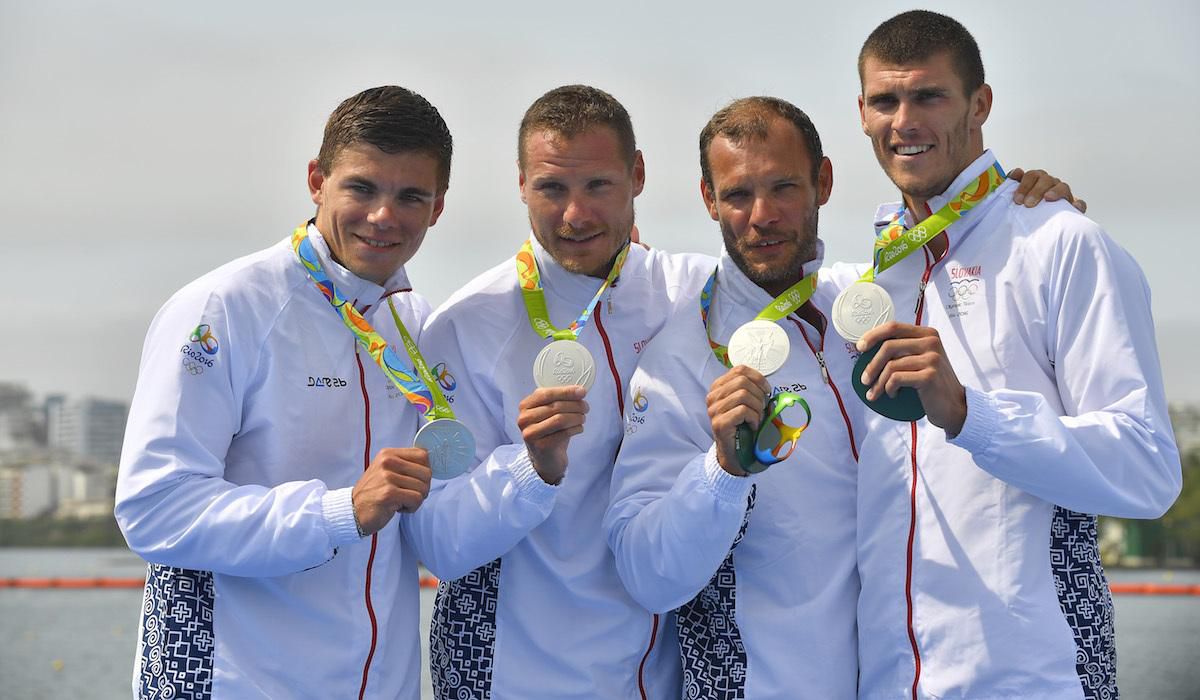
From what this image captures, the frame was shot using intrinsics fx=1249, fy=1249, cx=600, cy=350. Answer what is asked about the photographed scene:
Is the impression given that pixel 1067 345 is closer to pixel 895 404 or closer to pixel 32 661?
pixel 895 404

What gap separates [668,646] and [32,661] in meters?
43.9

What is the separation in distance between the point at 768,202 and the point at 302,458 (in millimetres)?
1862

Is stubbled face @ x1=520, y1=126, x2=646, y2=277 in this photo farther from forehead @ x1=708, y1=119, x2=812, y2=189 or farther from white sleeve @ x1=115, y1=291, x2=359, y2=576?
white sleeve @ x1=115, y1=291, x2=359, y2=576

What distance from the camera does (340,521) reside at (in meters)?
3.95

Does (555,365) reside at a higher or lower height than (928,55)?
lower

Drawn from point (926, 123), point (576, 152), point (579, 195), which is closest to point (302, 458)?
point (579, 195)

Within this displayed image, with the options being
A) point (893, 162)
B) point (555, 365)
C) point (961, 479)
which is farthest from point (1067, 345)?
point (555, 365)

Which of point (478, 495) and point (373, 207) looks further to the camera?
point (373, 207)

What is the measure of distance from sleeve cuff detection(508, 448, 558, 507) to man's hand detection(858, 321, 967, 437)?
1.13 metres

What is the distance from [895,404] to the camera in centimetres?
372

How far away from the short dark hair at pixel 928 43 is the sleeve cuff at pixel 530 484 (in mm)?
1895

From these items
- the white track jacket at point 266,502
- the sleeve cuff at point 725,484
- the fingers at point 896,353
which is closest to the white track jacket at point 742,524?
the sleeve cuff at point 725,484

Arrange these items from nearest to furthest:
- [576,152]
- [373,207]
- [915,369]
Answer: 1. [915,369]
2. [373,207]
3. [576,152]

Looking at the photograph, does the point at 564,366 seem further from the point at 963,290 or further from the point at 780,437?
the point at 963,290
